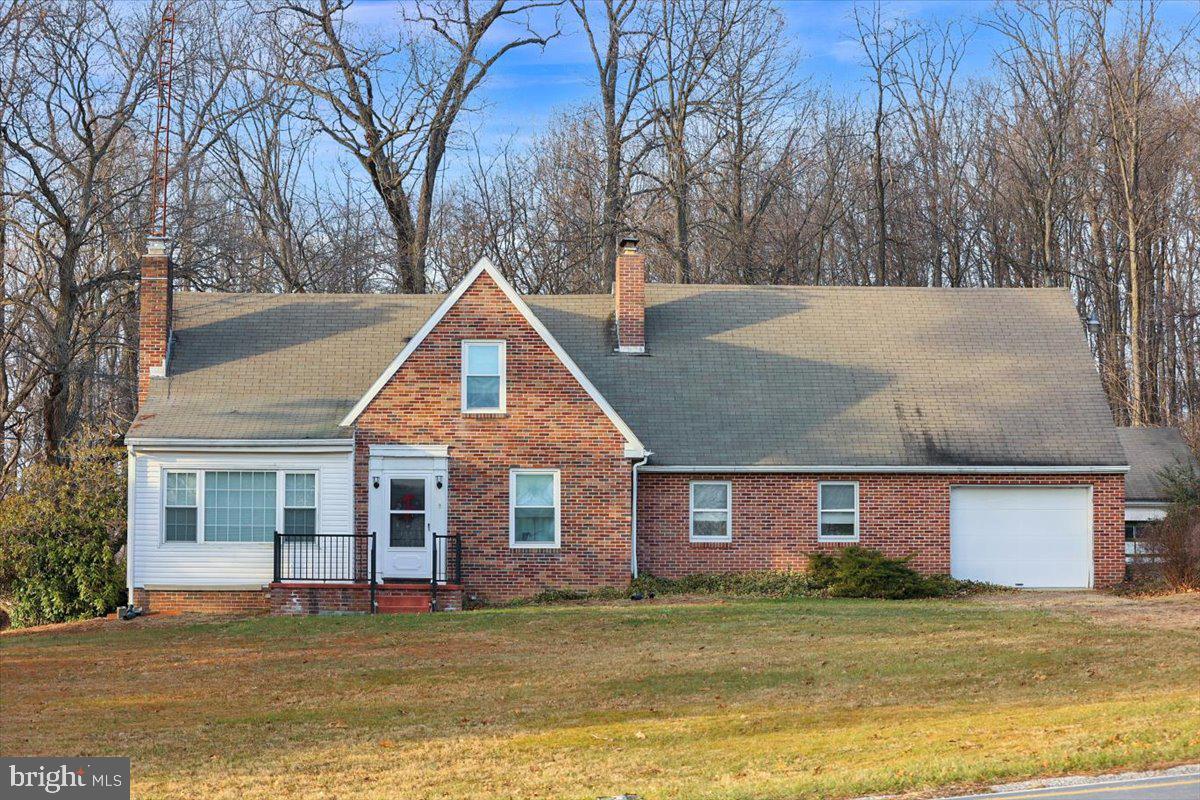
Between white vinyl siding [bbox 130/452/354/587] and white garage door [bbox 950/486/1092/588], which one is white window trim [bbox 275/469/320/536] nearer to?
white vinyl siding [bbox 130/452/354/587]

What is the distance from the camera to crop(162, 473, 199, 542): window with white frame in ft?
81.6

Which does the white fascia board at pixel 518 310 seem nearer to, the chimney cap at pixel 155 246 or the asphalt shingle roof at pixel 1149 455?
the chimney cap at pixel 155 246

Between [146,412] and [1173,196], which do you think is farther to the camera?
[1173,196]

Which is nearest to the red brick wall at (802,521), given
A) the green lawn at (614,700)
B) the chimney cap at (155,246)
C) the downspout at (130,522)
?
the green lawn at (614,700)

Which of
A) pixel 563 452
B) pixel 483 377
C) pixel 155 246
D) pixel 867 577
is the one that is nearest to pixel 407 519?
pixel 483 377

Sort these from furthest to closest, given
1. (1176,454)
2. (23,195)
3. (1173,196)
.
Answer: (1173,196), (1176,454), (23,195)

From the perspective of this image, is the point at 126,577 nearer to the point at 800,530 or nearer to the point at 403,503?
the point at 403,503

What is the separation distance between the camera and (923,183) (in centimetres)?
4622

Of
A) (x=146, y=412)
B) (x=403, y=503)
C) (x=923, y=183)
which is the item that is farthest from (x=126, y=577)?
(x=923, y=183)

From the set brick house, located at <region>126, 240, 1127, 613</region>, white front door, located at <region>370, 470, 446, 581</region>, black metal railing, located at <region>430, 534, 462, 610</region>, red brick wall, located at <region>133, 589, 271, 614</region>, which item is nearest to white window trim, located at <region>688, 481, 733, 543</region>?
brick house, located at <region>126, 240, 1127, 613</region>

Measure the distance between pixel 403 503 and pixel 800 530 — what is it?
746cm

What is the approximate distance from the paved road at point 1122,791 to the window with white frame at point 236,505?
16.7 m

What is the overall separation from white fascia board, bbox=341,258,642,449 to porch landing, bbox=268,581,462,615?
3011 millimetres

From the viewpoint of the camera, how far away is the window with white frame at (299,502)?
24.9m
